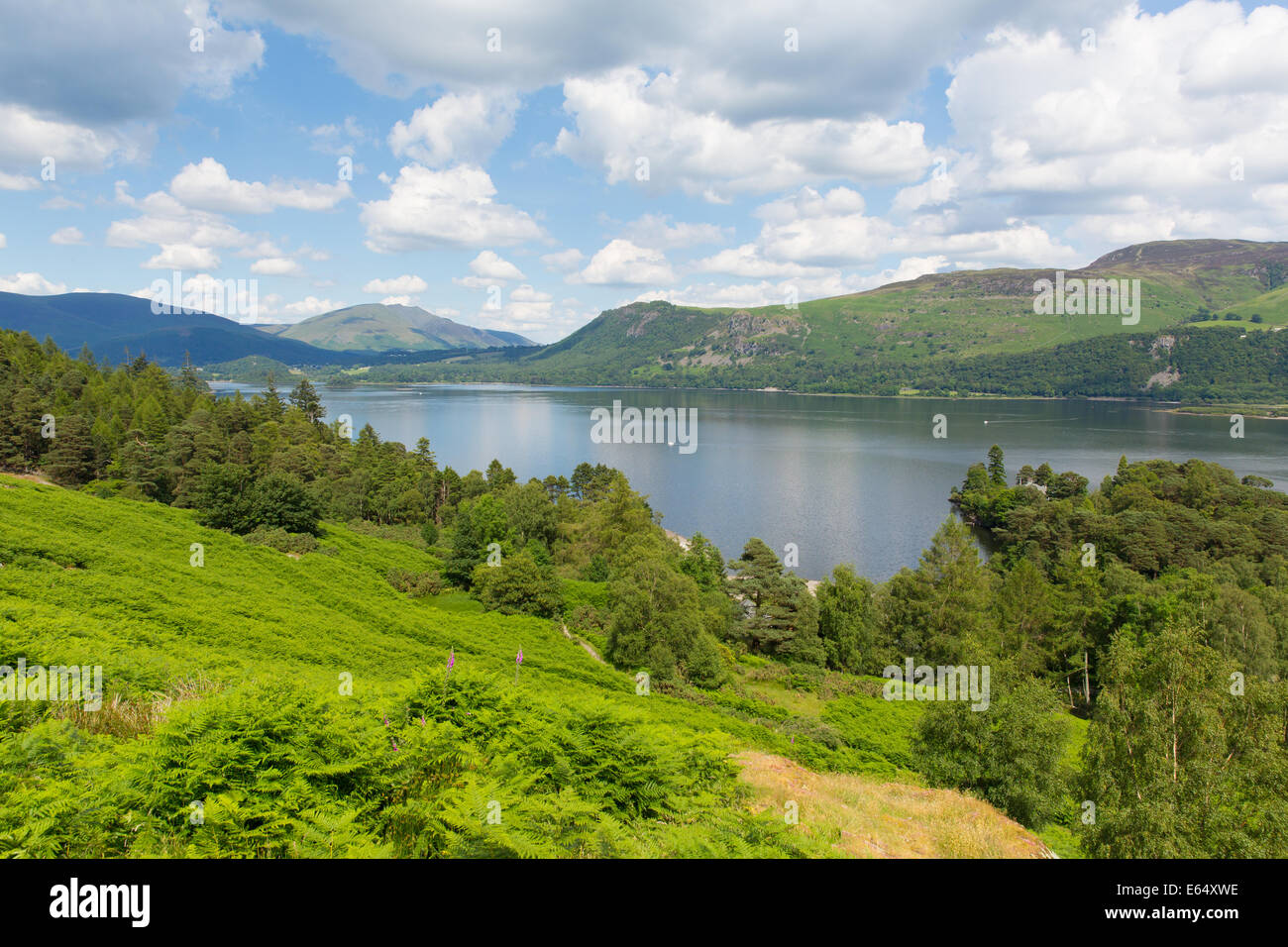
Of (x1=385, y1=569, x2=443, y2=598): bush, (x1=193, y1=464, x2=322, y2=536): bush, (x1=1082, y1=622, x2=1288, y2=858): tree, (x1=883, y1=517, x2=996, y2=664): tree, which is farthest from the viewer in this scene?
(x1=883, y1=517, x2=996, y2=664): tree

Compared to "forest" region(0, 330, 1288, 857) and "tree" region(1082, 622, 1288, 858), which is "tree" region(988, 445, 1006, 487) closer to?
"forest" region(0, 330, 1288, 857)

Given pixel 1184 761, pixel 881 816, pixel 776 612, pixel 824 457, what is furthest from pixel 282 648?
pixel 824 457

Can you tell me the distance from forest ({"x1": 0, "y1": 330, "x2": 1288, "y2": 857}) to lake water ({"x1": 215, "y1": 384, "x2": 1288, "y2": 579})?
12.9 metres

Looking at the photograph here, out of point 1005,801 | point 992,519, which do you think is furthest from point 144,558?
point 992,519

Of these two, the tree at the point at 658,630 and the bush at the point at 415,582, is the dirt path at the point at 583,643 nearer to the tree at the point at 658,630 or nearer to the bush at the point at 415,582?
the tree at the point at 658,630

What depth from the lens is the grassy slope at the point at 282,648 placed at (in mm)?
9102

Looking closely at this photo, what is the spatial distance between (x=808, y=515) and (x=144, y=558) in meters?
67.9

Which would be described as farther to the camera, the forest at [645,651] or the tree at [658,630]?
the tree at [658,630]

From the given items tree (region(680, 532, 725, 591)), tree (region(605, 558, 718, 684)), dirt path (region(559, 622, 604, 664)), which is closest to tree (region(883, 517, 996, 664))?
tree (region(680, 532, 725, 591))

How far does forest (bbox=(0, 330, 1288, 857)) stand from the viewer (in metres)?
6.48

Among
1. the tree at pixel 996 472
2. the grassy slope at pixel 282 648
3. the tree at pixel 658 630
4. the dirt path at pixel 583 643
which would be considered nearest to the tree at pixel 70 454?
the grassy slope at pixel 282 648

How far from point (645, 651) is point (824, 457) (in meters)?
91.8

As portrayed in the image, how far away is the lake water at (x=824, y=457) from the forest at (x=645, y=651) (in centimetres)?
1288

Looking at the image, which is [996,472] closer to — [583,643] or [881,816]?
[583,643]
